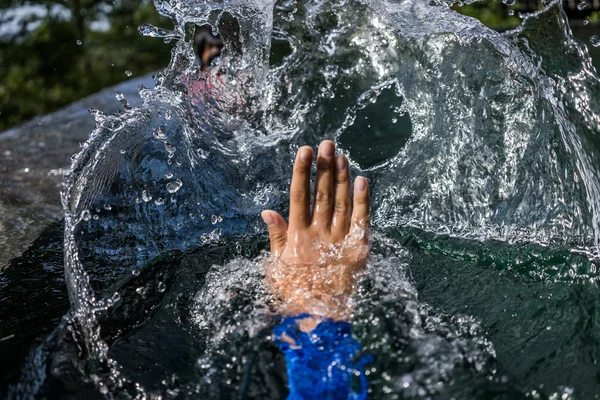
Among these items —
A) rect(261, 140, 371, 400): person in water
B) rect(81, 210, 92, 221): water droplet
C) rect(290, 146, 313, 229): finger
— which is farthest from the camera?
rect(81, 210, 92, 221): water droplet

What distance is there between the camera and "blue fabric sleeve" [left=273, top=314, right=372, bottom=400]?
1696 millimetres

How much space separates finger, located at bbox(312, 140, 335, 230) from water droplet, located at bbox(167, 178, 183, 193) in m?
1.13

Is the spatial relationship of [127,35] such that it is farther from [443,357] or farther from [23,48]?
[443,357]

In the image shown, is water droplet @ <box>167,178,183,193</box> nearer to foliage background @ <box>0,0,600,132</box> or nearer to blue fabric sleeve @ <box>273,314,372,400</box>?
blue fabric sleeve @ <box>273,314,372,400</box>

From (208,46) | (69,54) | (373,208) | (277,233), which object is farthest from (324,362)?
(69,54)

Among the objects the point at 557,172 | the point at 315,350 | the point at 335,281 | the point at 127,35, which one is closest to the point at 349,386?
the point at 315,350

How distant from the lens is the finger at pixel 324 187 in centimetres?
204

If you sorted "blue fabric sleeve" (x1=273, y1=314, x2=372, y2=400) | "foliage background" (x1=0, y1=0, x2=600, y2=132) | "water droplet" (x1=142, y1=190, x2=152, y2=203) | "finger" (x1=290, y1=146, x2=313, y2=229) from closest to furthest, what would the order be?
"blue fabric sleeve" (x1=273, y1=314, x2=372, y2=400) → "finger" (x1=290, y1=146, x2=313, y2=229) → "water droplet" (x1=142, y1=190, x2=152, y2=203) → "foliage background" (x1=0, y1=0, x2=600, y2=132)

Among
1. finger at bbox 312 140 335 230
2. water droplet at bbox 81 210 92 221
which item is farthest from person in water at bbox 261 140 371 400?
water droplet at bbox 81 210 92 221

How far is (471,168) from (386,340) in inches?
60.0

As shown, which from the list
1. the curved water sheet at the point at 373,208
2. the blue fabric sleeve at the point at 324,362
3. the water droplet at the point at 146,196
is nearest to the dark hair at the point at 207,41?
the curved water sheet at the point at 373,208

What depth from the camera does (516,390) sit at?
1720 mm

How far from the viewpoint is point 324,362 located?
1739mm

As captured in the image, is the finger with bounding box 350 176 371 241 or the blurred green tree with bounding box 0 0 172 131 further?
the blurred green tree with bounding box 0 0 172 131
